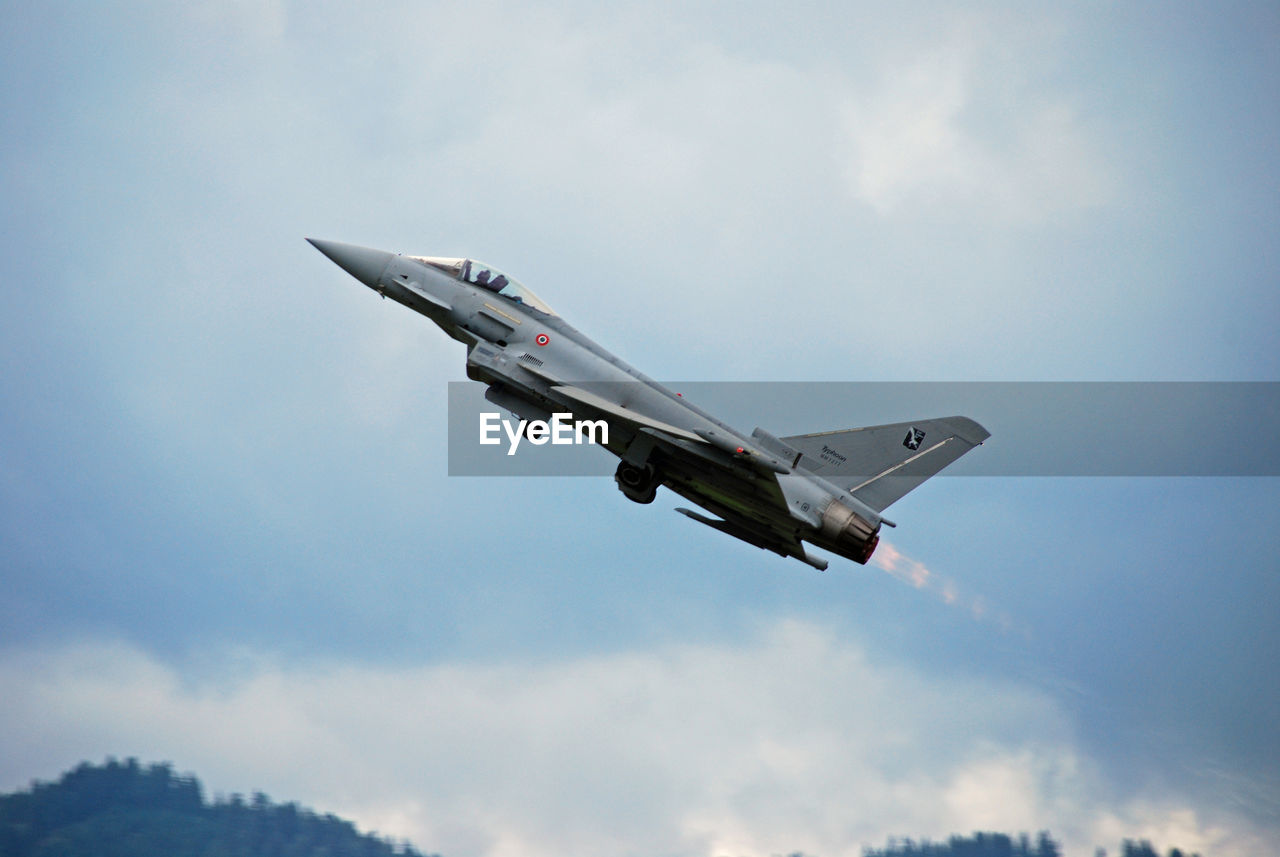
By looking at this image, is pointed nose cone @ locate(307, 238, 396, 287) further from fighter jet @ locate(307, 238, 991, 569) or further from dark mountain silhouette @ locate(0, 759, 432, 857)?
dark mountain silhouette @ locate(0, 759, 432, 857)

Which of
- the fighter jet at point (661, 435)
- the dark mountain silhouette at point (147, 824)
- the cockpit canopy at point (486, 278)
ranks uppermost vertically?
the cockpit canopy at point (486, 278)

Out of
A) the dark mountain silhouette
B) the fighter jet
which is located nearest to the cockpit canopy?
the fighter jet

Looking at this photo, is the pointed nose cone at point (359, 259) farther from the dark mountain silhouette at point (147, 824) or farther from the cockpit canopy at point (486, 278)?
the dark mountain silhouette at point (147, 824)

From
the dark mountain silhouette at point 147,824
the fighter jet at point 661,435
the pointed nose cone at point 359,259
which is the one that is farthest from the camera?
the dark mountain silhouette at point 147,824

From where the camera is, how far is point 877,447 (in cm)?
2755

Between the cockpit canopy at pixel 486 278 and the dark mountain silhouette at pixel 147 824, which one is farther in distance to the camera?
the dark mountain silhouette at pixel 147 824

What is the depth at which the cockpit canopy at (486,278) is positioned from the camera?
26.8 m

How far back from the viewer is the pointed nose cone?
87.8 feet

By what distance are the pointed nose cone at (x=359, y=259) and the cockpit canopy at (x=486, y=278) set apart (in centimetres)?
71

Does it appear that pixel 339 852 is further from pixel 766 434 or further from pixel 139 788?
pixel 766 434

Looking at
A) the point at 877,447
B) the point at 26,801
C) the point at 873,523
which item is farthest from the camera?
the point at 26,801

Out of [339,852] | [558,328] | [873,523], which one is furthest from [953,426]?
[339,852]

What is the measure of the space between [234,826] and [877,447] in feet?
136

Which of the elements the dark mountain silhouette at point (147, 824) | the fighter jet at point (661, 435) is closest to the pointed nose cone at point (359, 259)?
the fighter jet at point (661, 435)
